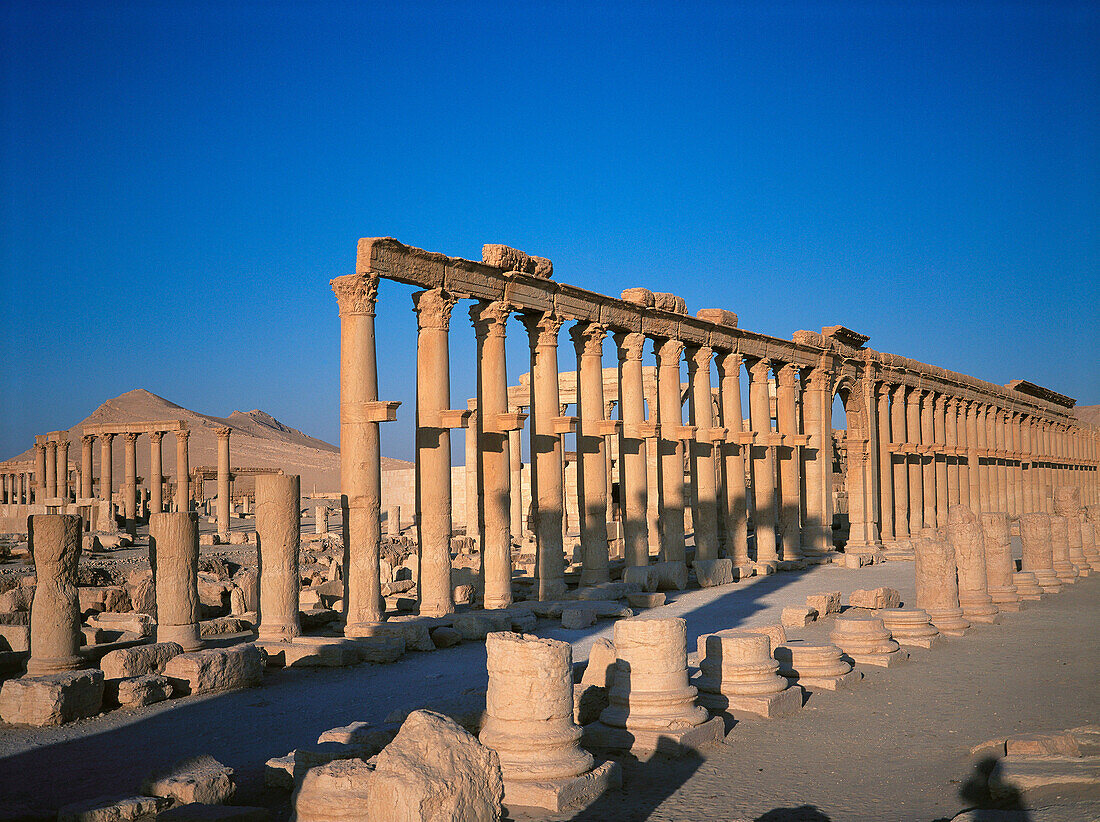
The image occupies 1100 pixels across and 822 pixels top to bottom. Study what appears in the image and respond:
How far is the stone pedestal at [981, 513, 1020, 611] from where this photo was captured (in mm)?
19734

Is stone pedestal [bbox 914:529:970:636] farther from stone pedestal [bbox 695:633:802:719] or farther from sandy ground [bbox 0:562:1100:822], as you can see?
stone pedestal [bbox 695:633:802:719]

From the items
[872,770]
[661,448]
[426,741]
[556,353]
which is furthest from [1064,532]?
[426,741]

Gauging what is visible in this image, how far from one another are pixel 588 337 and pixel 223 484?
25.0 metres

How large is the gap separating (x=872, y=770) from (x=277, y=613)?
978 centimetres

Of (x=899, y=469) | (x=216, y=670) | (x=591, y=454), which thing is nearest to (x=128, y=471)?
(x=591, y=454)

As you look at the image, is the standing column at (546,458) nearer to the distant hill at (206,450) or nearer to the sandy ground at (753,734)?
the sandy ground at (753,734)

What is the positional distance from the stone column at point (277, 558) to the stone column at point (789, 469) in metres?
18.3

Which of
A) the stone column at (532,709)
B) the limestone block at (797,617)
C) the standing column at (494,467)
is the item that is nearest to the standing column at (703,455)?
the standing column at (494,467)

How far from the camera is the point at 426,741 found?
6.21m

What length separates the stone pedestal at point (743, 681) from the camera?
36.0 ft

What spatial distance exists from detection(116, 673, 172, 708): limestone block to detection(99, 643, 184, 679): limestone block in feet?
1.54

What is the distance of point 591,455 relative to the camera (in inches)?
867

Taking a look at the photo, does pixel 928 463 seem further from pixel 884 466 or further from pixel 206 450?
pixel 206 450

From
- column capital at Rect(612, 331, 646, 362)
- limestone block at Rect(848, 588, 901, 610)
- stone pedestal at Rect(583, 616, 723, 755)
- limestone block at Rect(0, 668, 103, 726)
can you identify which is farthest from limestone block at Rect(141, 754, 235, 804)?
column capital at Rect(612, 331, 646, 362)
